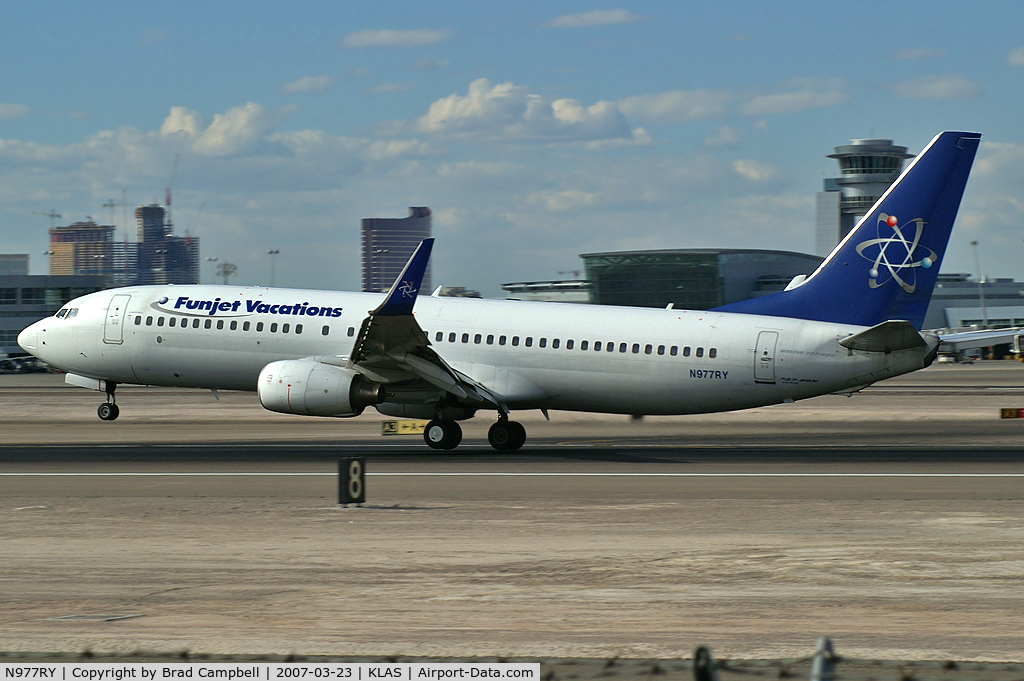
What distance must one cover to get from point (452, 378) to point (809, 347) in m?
9.39

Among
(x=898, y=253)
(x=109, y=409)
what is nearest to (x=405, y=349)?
(x=109, y=409)

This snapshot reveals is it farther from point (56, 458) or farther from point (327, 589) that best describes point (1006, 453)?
point (56, 458)

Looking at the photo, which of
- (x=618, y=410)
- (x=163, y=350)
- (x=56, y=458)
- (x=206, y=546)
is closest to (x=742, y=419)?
(x=618, y=410)

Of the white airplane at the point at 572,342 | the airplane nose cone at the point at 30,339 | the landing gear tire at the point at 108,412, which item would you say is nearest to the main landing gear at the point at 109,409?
the landing gear tire at the point at 108,412

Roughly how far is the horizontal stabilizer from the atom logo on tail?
1909 mm

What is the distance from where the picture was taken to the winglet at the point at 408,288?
25531 millimetres

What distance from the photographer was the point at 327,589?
12375 mm

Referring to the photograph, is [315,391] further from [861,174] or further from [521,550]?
[861,174]

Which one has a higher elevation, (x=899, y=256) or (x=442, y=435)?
(x=899, y=256)

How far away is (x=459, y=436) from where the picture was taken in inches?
1134

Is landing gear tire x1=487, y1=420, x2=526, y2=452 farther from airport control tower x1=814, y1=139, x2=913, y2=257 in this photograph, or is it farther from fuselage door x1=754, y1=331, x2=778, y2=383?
airport control tower x1=814, y1=139, x2=913, y2=257

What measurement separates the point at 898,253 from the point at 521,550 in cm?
1726

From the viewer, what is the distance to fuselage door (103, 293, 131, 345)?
3184 centimetres

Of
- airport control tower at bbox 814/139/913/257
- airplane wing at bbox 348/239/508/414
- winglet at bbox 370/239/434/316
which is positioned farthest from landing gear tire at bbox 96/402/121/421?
airport control tower at bbox 814/139/913/257
